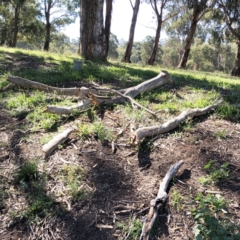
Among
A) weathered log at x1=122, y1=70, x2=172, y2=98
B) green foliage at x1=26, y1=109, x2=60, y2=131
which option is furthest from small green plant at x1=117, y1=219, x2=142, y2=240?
weathered log at x1=122, y1=70, x2=172, y2=98

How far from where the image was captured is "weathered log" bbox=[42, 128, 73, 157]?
9.17ft

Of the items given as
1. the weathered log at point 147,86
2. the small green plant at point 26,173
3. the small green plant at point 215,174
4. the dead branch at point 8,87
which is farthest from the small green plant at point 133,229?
the dead branch at point 8,87

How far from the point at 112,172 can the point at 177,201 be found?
2.37ft

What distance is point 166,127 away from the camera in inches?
127

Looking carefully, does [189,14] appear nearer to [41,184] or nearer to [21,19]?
[21,19]

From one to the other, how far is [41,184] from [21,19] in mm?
26829

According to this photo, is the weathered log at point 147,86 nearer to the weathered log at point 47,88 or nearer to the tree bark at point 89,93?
the tree bark at point 89,93

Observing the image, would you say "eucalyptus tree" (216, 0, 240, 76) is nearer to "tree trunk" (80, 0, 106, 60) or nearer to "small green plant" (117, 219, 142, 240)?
"tree trunk" (80, 0, 106, 60)

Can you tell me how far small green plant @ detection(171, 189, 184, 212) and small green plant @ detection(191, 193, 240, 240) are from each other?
4.7 inches

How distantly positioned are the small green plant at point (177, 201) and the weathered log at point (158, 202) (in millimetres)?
78

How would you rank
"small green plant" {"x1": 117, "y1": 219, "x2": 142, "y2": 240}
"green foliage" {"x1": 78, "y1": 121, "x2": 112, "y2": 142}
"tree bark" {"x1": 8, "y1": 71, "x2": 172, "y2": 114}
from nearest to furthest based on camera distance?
"small green plant" {"x1": 117, "y1": 219, "x2": 142, "y2": 240} → "green foliage" {"x1": 78, "y1": 121, "x2": 112, "y2": 142} → "tree bark" {"x1": 8, "y1": 71, "x2": 172, "y2": 114}

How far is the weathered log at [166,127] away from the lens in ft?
Result: 9.62

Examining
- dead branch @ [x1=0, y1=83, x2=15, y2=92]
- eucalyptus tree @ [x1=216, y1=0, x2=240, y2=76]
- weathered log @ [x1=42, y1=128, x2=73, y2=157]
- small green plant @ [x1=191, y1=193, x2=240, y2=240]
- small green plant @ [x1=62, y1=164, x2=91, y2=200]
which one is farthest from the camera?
eucalyptus tree @ [x1=216, y1=0, x2=240, y2=76]

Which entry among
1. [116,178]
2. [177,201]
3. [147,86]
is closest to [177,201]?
[177,201]
